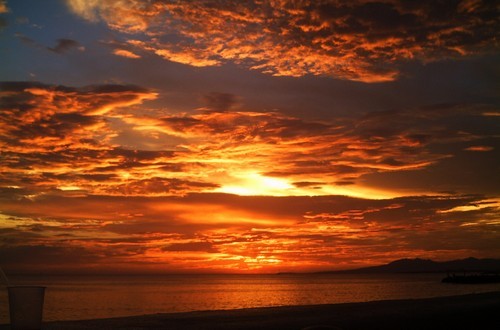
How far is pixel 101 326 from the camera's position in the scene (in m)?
18.9

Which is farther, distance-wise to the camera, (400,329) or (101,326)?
(101,326)

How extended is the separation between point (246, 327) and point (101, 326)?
5820 mm

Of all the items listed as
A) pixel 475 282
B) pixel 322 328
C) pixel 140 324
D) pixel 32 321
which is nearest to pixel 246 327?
pixel 140 324

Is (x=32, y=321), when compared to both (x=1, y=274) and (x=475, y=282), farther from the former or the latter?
(x=475, y=282)

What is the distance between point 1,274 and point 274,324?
39.6ft

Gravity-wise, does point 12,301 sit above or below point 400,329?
above

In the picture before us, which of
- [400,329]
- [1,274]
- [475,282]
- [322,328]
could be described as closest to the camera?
[1,274]

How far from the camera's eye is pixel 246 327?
18.3m

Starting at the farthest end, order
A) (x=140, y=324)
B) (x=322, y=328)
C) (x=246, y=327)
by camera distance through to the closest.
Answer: (x=140, y=324) → (x=246, y=327) → (x=322, y=328)

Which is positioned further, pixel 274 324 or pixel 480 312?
pixel 480 312

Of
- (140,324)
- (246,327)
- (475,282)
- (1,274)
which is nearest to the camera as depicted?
(1,274)

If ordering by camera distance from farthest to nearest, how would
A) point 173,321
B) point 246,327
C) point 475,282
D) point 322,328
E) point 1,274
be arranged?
point 475,282
point 173,321
point 246,327
point 322,328
point 1,274

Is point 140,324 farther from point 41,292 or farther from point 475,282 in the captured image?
point 475,282

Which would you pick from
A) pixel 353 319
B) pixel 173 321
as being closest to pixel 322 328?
pixel 353 319
